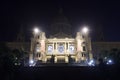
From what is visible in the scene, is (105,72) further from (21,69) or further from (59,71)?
→ (21,69)

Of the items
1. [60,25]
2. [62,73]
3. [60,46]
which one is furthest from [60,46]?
[62,73]

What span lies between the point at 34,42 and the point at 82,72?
1704 inches

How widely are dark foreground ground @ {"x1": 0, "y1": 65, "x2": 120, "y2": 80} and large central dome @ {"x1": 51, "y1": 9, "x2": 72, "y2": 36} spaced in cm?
5020

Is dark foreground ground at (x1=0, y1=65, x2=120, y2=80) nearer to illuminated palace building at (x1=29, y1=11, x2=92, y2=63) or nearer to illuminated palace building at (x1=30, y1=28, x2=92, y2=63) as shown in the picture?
illuminated palace building at (x1=29, y1=11, x2=92, y2=63)

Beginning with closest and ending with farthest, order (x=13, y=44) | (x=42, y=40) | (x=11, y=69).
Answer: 1. (x=11, y=69)
2. (x=42, y=40)
3. (x=13, y=44)

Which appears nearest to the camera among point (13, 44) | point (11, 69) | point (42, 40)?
point (11, 69)

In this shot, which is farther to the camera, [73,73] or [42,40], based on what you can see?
[42,40]

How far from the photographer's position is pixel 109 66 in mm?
31266

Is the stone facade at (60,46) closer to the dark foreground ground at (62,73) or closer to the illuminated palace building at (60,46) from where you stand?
the illuminated palace building at (60,46)

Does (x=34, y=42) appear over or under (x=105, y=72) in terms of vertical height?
over

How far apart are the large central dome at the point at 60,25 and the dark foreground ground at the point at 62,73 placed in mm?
50204

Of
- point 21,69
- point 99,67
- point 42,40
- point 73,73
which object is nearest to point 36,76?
point 21,69

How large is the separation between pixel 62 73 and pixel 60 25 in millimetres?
53398

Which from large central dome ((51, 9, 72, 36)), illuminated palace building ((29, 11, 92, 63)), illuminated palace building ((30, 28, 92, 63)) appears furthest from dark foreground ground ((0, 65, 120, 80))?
large central dome ((51, 9, 72, 36))
